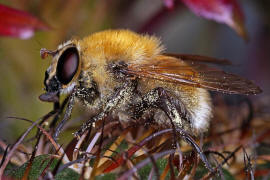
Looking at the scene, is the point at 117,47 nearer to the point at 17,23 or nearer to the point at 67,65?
the point at 67,65

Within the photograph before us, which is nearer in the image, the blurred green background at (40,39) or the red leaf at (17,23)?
the red leaf at (17,23)

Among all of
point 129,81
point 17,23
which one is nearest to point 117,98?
point 129,81

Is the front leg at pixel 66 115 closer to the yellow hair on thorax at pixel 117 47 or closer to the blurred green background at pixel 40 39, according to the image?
the yellow hair on thorax at pixel 117 47

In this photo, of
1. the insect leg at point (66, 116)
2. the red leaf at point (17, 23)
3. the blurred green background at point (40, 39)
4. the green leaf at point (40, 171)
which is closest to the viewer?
the green leaf at point (40, 171)

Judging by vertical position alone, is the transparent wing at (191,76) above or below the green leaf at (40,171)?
above

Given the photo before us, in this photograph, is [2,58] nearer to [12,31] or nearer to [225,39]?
[12,31]

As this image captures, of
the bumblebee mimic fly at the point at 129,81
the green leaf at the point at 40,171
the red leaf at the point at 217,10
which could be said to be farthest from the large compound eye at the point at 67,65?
the red leaf at the point at 217,10

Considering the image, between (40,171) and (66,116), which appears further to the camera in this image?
(66,116)
